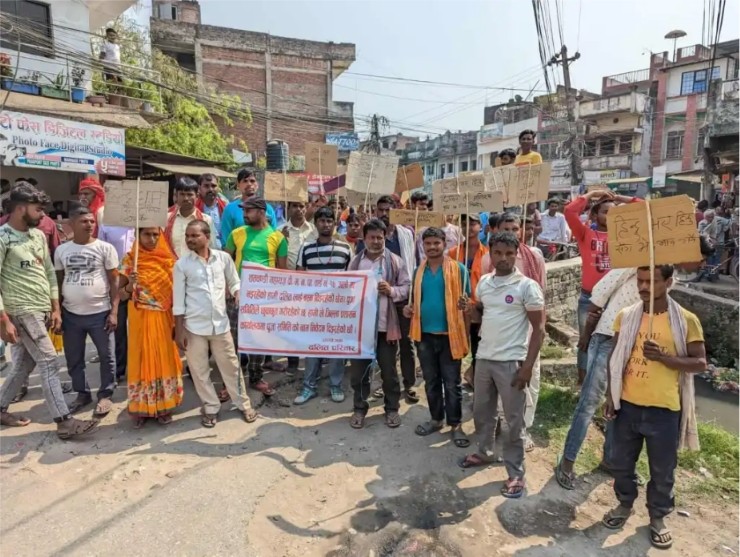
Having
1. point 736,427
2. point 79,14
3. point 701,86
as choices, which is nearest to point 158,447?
point 736,427

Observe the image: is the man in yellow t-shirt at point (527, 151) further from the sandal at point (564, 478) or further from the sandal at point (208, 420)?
the sandal at point (208, 420)

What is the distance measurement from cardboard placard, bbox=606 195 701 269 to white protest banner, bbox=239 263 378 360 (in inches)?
79.4

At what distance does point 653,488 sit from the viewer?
9.71 feet

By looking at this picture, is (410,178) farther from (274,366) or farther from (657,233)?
(657,233)

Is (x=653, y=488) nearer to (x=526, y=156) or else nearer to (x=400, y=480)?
(x=400, y=480)

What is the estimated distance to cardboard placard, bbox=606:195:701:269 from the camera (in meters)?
2.64

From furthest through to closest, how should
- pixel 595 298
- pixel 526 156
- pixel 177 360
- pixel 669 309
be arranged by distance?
pixel 526 156 → pixel 177 360 → pixel 595 298 → pixel 669 309

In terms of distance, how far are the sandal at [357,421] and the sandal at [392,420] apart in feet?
0.71

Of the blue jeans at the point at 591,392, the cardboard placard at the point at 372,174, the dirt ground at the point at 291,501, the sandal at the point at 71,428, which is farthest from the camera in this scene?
the cardboard placard at the point at 372,174

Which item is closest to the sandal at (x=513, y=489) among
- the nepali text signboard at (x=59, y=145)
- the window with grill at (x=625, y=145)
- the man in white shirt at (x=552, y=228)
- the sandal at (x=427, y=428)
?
the sandal at (x=427, y=428)

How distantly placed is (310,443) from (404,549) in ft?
4.58

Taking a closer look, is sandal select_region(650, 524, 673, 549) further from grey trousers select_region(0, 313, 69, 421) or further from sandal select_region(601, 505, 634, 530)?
grey trousers select_region(0, 313, 69, 421)

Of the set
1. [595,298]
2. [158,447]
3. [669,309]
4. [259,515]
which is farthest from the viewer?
[158,447]

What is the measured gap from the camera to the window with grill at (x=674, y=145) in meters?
32.0
